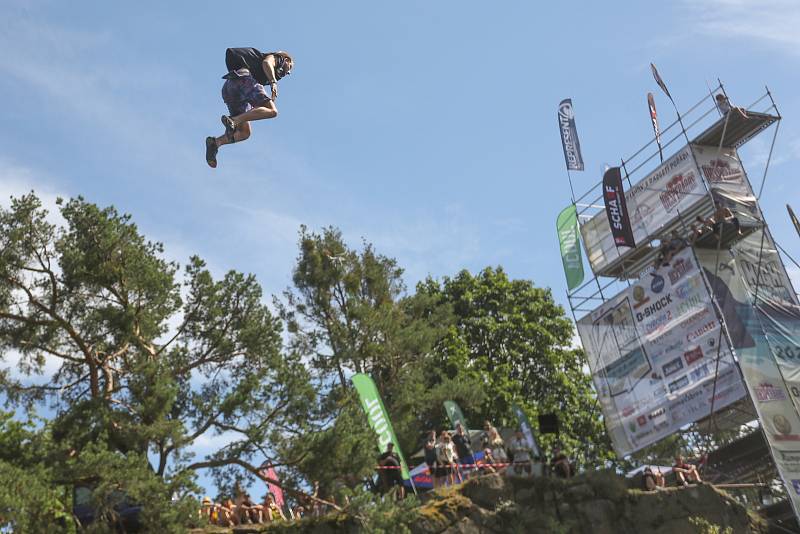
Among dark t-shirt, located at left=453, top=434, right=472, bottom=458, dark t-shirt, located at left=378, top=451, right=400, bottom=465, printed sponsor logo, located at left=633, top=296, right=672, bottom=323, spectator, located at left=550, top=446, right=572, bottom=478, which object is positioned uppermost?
printed sponsor logo, located at left=633, top=296, right=672, bottom=323

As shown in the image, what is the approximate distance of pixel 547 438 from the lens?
98.4ft

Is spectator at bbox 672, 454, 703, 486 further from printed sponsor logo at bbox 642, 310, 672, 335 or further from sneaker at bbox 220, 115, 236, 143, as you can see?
sneaker at bbox 220, 115, 236, 143

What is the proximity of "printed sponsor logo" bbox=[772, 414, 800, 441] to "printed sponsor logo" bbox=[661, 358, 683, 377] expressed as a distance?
3.06m

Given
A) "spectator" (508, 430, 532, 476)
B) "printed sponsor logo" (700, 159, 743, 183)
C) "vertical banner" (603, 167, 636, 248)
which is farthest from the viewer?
"vertical banner" (603, 167, 636, 248)

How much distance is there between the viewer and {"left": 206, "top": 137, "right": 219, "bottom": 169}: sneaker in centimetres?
927

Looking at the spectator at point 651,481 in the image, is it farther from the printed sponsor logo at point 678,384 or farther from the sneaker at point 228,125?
the sneaker at point 228,125

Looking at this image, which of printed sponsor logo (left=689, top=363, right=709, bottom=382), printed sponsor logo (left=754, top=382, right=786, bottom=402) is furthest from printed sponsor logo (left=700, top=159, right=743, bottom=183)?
printed sponsor logo (left=754, top=382, right=786, bottom=402)

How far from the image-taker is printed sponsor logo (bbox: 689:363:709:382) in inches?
937

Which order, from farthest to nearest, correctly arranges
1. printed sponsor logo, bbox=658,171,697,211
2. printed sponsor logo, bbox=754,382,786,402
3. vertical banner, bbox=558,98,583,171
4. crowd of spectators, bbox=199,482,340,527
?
vertical banner, bbox=558,98,583,171, printed sponsor logo, bbox=658,171,697,211, printed sponsor logo, bbox=754,382,786,402, crowd of spectators, bbox=199,482,340,527

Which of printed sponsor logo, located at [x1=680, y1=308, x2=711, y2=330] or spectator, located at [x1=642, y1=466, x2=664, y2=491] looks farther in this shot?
printed sponsor logo, located at [x1=680, y1=308, x2=711, y2=330]

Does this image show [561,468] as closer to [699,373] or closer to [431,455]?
[431,455]

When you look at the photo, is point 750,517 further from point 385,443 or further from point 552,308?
point 552,308

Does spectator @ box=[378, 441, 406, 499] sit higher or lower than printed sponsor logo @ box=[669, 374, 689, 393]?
lower

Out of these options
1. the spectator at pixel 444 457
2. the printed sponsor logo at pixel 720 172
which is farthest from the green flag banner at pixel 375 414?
the printed sponsor logo at pixel 720 172
